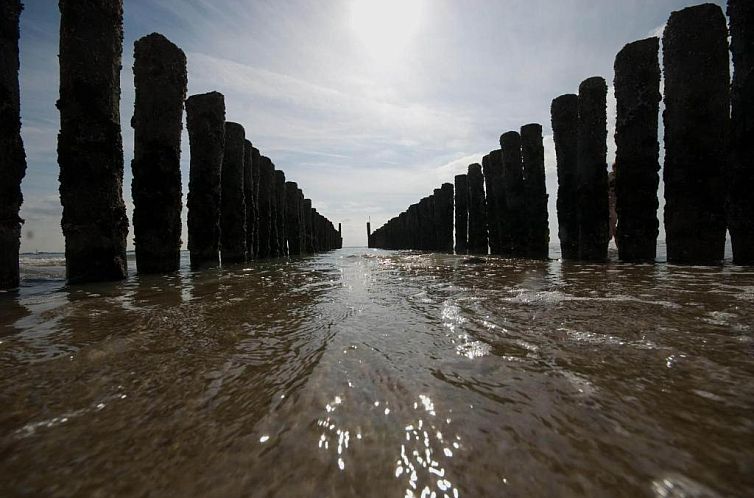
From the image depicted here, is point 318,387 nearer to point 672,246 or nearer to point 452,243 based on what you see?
point 672,246

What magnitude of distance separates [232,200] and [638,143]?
10.1 m

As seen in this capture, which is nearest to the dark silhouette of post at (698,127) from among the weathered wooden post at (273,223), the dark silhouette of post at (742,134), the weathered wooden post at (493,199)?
the dark silhouette of post at (742,134)

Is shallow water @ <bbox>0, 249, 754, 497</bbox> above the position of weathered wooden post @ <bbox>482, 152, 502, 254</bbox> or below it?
below

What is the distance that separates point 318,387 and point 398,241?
4230 centimetres

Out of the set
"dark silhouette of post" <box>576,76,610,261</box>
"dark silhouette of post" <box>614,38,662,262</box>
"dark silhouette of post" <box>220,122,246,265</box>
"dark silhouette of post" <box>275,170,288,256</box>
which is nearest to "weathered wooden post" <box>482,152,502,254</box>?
"dark silhouette of post" <box>576,76,610,261</box>

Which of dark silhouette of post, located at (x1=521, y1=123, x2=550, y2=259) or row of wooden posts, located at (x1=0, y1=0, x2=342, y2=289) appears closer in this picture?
row of wooden posts, located at (x1=0, y1=0, x2=342, y2=289)

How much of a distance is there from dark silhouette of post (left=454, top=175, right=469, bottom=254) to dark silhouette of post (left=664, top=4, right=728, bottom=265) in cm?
1214

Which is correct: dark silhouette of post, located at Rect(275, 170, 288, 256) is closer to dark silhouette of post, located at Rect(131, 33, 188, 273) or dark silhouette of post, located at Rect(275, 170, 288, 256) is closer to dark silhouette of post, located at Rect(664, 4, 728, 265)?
dark silhouette of post, located at Rect(131, 33, 188, 273)

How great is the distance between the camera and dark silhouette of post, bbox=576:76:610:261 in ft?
28.6

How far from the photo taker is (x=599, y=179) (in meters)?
8.68

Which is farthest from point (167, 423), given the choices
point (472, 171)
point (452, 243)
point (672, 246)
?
point (452, 243)

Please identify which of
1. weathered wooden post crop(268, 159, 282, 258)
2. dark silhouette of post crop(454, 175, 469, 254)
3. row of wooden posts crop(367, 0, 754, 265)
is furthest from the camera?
dark silhouette of post crop(454, 175, 469, 254)

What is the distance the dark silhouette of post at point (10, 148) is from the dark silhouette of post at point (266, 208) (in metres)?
9.16

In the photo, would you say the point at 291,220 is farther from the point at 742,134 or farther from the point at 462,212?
the point at 742,134
